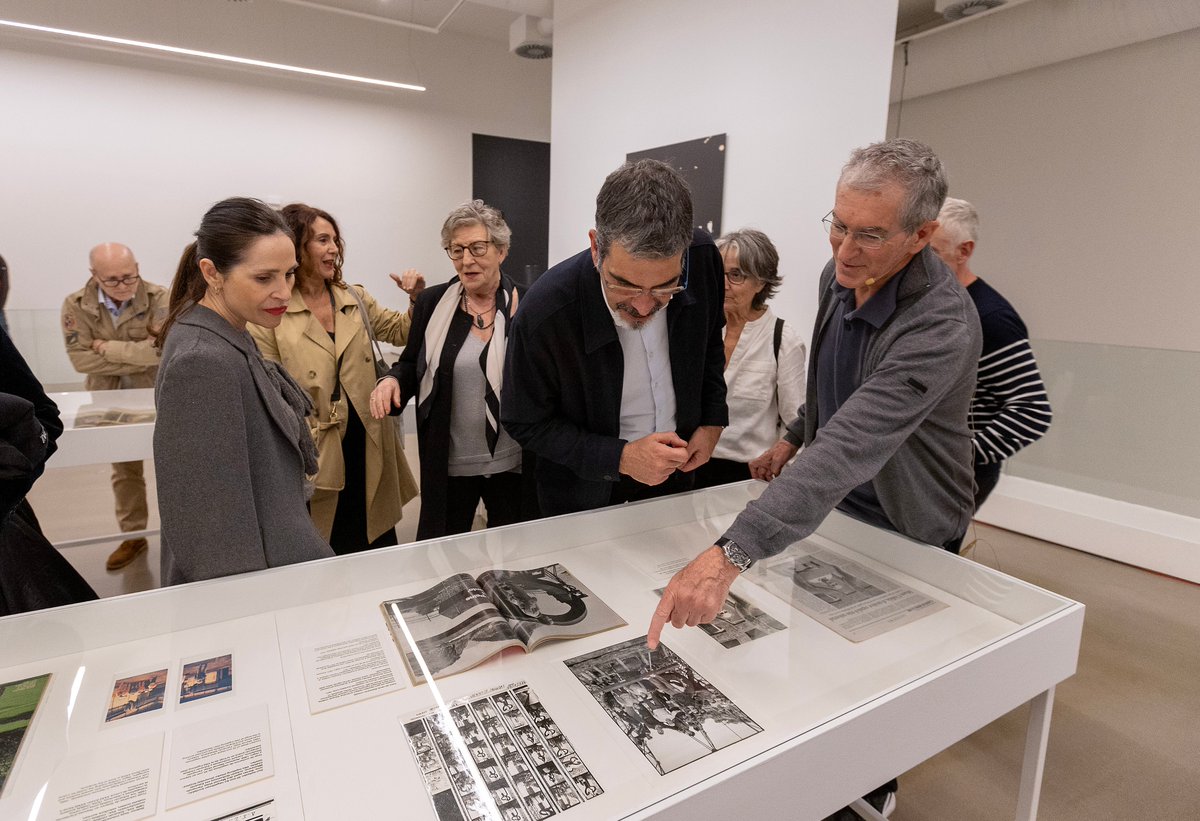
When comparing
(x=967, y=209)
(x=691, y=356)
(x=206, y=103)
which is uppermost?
(x=206, y=103)

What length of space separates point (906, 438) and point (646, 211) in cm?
70

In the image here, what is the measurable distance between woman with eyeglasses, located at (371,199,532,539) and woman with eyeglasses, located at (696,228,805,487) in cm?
82

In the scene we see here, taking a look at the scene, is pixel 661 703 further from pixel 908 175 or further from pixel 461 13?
pixel 461 13

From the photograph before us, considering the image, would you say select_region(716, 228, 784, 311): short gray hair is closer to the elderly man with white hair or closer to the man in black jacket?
the elderly man with white hair

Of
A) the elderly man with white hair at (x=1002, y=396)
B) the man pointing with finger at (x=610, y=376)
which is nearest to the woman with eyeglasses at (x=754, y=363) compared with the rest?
the man pointing with finger at (x=610, y=376)

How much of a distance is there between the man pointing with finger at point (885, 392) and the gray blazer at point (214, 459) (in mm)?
828

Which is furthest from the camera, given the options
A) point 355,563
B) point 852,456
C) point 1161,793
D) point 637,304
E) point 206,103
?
point 206,103

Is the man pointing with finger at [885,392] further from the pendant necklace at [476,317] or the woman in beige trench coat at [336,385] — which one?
the woman in beige trench coat at [336,385]

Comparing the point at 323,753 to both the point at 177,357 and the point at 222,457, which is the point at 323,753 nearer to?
the point at 222,457

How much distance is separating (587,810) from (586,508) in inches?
41.3

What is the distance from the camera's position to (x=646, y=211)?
1.30m

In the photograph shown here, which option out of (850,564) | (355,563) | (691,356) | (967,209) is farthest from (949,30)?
(355,563)

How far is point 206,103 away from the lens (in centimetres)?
617

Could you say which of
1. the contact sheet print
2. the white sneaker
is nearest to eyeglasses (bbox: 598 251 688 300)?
the contact sheet print
